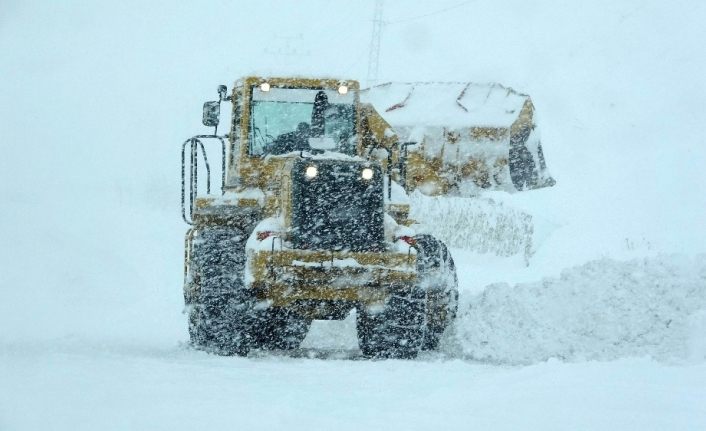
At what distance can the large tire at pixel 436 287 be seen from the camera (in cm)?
1034

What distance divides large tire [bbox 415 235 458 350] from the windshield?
3.91ft

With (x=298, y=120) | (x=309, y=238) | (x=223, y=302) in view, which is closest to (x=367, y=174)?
(x=309, y=238)

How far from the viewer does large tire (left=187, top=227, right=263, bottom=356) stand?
31.8ft

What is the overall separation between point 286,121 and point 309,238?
5.14 feet

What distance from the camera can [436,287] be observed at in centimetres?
1056

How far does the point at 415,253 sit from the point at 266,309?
1.38m

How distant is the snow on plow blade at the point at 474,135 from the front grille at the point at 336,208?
2.98 meters

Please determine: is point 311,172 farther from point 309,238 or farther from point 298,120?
point 298,120

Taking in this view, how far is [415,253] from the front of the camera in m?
9.58

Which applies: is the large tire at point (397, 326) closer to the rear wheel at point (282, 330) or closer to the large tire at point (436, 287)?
the large tire at point (436, 287)

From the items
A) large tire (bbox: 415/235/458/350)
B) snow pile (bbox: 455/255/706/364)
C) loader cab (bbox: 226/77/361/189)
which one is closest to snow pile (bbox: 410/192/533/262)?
snow pile (bbox: 455/255/706/364)

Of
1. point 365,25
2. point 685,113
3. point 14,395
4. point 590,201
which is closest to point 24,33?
point 365,25

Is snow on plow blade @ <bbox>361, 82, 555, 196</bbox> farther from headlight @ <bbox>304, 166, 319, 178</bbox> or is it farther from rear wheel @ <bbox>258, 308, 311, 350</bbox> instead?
headlight @ <bbox>304, 166, 319, 178</bbox>

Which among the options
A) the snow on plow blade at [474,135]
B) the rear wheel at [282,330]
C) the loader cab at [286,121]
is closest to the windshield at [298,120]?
the loader cab at [286,121]
